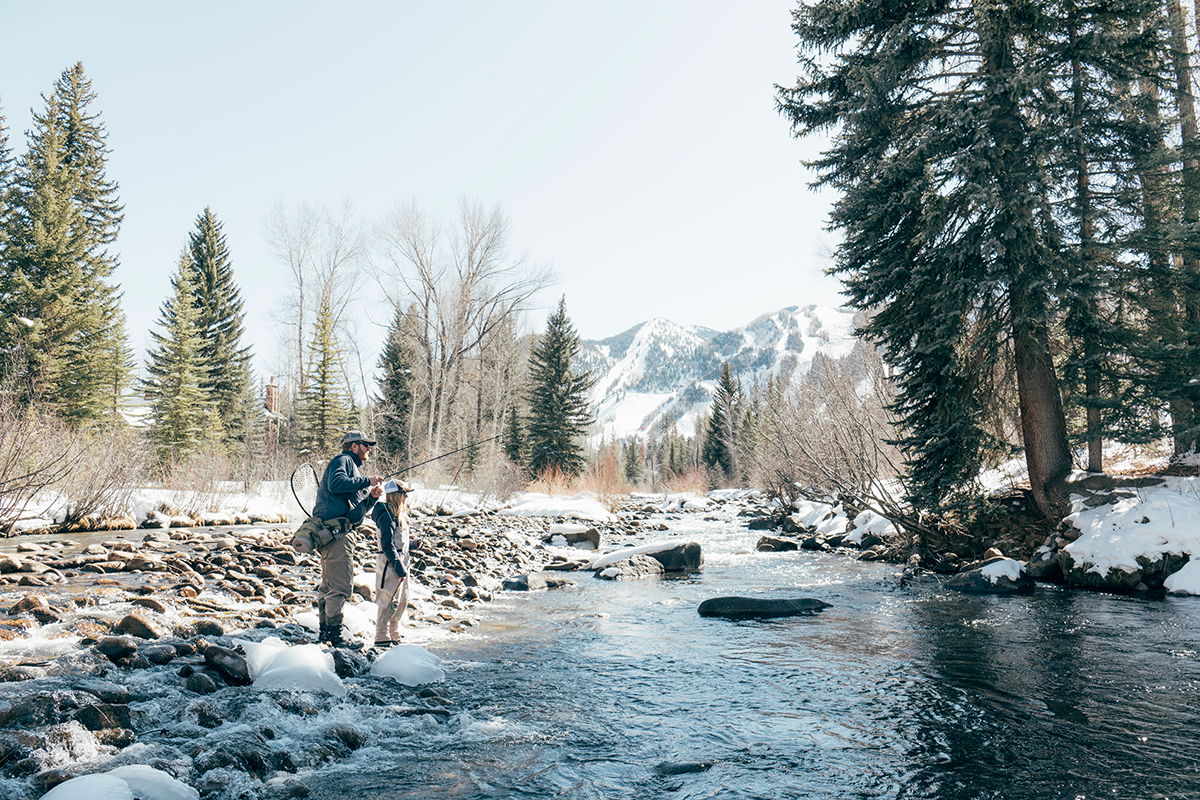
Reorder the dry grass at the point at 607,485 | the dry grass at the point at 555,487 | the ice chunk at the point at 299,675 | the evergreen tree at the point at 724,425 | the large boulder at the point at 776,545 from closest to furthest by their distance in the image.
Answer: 1. the ice chunk at the point at 299,675
2. the large boulder at the point at 776,545
3. the dry grass at the point at 607,485
4. the dry grass at the point at 555,487
5. the evergreen tree at the point at 724,425

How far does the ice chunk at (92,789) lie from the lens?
9.36 feet

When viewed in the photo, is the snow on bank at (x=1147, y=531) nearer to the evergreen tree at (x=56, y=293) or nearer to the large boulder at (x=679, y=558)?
the large boulder at (x=679, y=558)

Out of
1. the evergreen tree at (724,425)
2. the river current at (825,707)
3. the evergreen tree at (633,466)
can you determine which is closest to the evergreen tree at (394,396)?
the evergreen tree at (724,425)

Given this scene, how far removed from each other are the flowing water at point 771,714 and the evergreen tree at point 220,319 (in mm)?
32979

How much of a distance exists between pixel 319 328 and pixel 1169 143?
29.2 meters

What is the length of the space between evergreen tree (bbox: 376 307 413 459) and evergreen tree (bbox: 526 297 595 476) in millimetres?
7182

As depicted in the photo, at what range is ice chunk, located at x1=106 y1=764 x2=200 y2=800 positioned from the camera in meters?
3.12

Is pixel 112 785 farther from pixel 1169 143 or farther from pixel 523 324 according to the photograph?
pixel 523 324

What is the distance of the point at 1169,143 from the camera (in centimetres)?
1092

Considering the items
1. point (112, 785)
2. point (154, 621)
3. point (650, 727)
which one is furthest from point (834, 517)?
point (112, 785)

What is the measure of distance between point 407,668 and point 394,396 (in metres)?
31.0

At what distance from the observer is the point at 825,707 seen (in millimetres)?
4965

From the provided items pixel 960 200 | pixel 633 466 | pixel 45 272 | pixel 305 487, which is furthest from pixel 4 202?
pixel 633 466

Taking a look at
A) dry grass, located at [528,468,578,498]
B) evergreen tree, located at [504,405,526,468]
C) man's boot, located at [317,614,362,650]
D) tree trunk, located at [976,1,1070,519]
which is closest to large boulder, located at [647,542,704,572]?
tree trunk, located at [976,1,1070,519]
